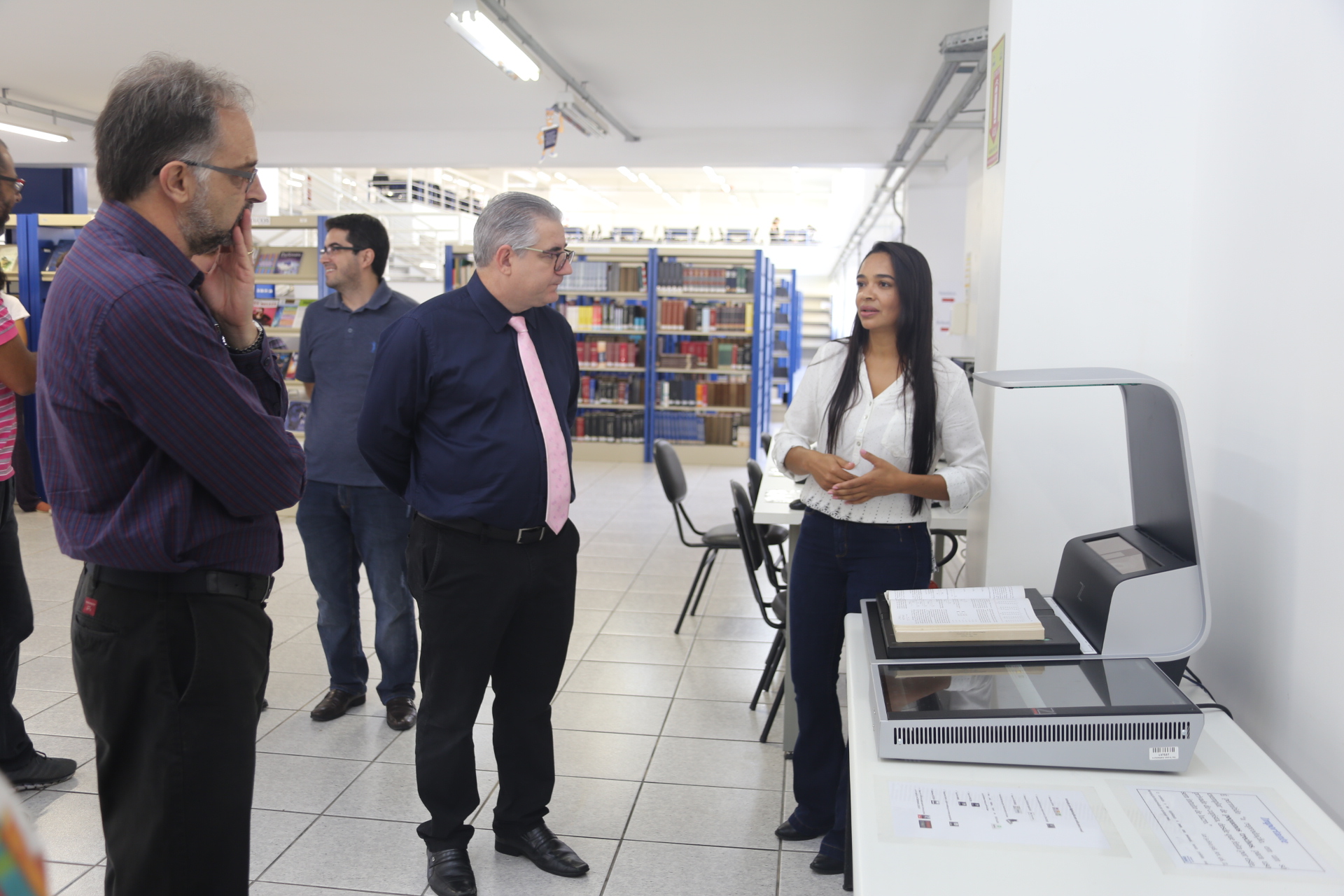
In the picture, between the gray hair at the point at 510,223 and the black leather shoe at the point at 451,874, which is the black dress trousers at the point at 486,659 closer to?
the black leather shoe at the point at 451,874

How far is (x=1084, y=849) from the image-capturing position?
1.15m

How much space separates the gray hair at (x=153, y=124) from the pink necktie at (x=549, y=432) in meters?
0.90

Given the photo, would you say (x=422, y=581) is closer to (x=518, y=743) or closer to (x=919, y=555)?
(x=518, y=743)

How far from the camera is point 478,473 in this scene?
2.08 metres

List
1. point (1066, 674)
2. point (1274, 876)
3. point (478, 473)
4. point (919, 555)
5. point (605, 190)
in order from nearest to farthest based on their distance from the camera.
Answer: point (1274, 876)
point (1066, 674)
point (478, 473)
point (919, 555)
point (605, 190)

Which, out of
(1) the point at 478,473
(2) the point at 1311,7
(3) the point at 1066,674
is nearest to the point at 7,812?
(3) the point at 1066,674

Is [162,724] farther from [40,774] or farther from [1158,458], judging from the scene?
[40,774]

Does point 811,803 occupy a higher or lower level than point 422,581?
lower

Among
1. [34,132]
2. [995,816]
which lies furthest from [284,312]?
[995,816]

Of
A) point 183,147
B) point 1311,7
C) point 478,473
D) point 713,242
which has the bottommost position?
point 478,473

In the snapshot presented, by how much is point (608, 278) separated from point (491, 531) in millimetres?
7874

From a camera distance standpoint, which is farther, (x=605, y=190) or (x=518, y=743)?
(x=605, y=190)

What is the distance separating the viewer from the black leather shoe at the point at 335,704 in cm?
321

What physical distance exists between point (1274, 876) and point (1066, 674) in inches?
15.9
